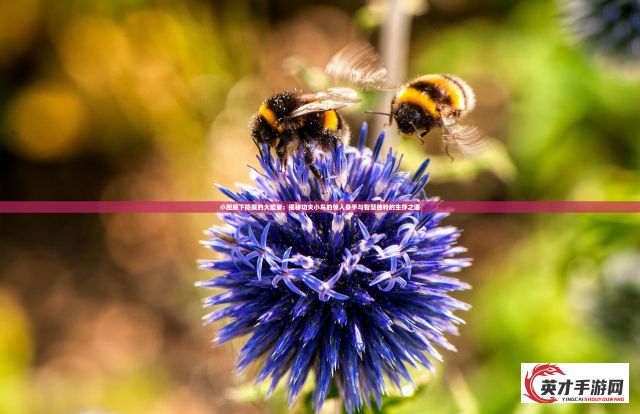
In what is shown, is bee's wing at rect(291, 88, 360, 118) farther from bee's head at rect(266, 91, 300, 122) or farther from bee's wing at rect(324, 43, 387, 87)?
bee's wing at rect(324, 43, 387, 87)

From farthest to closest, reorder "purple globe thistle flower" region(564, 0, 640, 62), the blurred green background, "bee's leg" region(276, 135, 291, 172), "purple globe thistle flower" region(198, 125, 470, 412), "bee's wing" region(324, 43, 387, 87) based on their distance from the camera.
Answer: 1. the blurred green background
2. "purple globe thistle flower" region(564, 0, 640, 62)
3. "bee's wing" region(324, 43, 387, 87)
4. "bee's leg" region(276, 135, 291, 172)
5. "purple globe thistle flower" region(198, 125, 470, 412)

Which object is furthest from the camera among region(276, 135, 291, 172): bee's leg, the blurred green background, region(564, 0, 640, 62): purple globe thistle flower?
the blurred green background

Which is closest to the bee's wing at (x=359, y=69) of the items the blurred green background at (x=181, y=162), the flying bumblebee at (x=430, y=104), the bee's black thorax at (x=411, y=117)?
the flying bumblebee at (x=430, y=104)

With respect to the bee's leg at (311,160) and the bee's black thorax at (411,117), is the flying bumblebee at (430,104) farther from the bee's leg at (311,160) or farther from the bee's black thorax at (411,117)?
the bee's leg at (311,160)

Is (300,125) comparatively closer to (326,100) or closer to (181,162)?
(326,100)

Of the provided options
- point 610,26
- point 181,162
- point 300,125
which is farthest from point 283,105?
point 181,162

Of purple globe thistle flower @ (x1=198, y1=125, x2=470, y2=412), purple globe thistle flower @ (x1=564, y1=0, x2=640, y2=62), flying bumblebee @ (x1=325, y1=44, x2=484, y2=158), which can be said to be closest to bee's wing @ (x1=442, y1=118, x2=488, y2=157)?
flying bumblebee @ (x1=325, y1=44, x2=484, y2=158)

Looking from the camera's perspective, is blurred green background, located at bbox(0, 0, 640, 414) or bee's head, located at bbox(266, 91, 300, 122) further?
blurred green background, located at bbox(0, 0, 640, 414)
